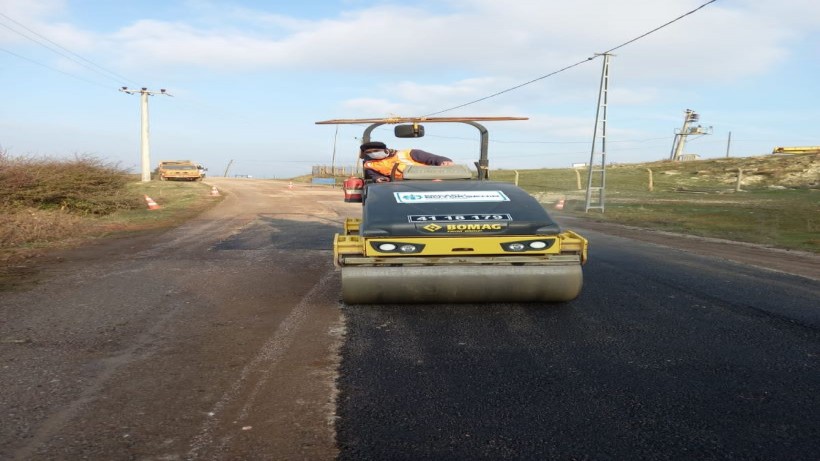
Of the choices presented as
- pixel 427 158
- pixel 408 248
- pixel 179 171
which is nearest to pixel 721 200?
pixel 427 158

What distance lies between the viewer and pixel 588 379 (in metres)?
4.09

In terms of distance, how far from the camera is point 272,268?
890cm

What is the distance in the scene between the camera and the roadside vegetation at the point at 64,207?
11867mm

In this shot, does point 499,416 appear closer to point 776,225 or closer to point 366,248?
point 366,248

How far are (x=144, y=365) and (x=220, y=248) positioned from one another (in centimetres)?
682

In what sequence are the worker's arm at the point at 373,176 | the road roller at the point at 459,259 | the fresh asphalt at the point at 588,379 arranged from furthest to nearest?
the worker's arm at the point at 373,176, the road roller at the point at 459,259, the fresh asphalt at the point at 588,379

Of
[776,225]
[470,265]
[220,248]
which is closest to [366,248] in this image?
[470,265]

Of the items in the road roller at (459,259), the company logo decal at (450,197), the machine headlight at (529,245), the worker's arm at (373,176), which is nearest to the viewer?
the road roller at (459,259)

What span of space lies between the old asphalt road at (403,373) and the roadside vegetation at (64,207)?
523 centimetres

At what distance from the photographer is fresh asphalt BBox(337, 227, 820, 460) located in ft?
10.3

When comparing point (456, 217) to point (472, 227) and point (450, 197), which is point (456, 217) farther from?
point (450, 197)

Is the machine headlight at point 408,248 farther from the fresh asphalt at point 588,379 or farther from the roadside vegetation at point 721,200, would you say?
the roadside vegetation at point 721,200

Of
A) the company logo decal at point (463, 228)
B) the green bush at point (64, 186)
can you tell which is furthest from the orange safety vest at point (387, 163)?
the green bush at point (64, 186)

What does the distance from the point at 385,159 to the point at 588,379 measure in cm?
523
